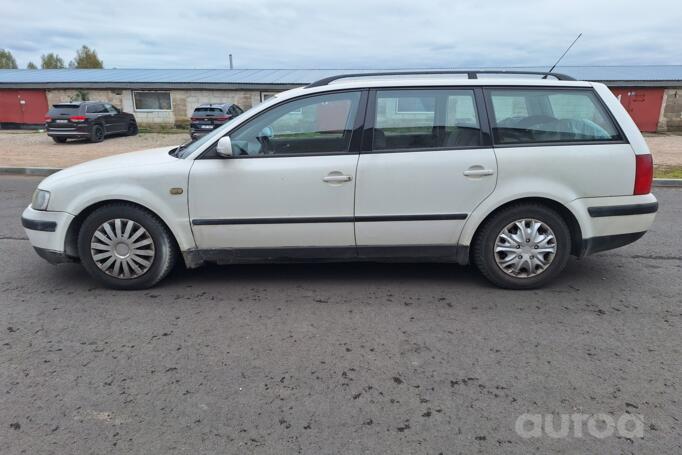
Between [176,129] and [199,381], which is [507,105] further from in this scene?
[176,129]

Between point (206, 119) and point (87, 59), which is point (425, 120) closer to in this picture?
point (206, 119)

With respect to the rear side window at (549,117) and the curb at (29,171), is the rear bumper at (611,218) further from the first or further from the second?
the curb at (29,171)

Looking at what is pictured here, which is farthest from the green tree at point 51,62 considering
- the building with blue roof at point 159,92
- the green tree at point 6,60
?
the building with blue roof at point 159,92

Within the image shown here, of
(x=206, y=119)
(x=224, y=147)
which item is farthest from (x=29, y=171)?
(x=224, y=147)

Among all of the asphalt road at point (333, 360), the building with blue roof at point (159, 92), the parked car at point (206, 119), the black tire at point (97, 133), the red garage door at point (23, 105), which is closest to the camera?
the asphalt road at point (333, 360)

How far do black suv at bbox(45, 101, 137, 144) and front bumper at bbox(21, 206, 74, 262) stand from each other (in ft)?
49.6

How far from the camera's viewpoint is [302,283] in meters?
4.11

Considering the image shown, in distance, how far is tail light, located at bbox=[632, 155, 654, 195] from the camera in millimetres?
3747

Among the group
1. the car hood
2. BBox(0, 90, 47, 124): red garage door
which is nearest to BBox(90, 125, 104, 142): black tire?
BBox(0, 90, 47, 124): red garage door

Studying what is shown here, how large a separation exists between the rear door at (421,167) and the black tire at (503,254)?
0.71 ft

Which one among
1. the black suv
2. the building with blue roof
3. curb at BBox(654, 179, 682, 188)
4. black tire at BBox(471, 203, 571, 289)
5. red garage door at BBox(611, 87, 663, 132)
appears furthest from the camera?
the building with blue roof

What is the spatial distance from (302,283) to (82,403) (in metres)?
1.93

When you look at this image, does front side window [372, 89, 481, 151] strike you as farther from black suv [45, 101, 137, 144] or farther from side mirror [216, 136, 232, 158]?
black suv [45, 101, 137, 144]

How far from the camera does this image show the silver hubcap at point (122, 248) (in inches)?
149
